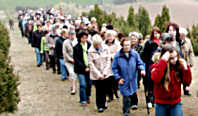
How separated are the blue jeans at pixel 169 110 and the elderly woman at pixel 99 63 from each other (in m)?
2.75

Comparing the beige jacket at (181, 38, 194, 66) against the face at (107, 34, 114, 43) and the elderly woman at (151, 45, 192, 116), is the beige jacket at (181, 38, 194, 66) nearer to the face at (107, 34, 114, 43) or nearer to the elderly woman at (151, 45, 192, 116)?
the face at (107, 34, 114, 43)

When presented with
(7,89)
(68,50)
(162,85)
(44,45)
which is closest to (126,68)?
(162,85)

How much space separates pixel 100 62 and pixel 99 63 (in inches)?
1.3

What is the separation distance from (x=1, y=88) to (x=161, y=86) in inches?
147

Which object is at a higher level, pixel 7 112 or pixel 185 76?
pixel 185 76

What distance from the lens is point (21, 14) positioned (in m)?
29.5

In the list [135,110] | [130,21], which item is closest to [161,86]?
[135,110]

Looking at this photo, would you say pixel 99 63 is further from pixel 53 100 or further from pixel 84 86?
pixel 53 100

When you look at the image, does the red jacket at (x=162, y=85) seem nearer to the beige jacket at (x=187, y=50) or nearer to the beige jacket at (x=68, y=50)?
the beige jacket at (x=187, y=50)

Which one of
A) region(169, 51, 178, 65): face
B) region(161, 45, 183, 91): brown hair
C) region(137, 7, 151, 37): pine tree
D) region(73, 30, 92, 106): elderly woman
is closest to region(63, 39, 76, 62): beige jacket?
region(73, 30, 92, 106): elderly woman

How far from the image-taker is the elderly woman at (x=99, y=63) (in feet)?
25.3

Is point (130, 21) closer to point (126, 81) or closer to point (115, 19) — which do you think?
point (115, 19)

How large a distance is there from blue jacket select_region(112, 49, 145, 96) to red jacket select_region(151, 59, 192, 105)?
1.74 metres

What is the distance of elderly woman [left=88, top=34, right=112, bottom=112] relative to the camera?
25.3 feet
